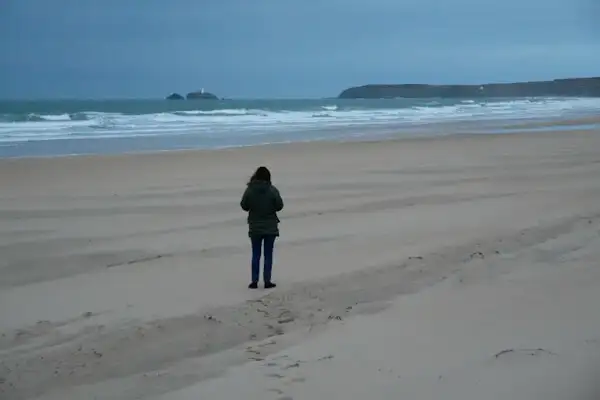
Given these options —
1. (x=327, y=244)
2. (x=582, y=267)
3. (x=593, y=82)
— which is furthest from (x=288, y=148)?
(x=593, y=82)

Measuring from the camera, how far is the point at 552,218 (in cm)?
1137

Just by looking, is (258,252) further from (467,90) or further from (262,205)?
(467,90)

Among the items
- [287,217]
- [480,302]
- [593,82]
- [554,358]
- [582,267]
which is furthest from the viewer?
[593,82]

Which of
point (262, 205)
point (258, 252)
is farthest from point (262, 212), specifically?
point (258, 252)

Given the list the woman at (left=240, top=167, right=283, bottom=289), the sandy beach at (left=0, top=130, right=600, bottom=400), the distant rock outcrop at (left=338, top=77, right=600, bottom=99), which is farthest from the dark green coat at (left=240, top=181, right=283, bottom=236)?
the distant rock outcrop at (left=338, top=77, right=600, bottom=99)

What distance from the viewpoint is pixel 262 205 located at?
7645 millimetres

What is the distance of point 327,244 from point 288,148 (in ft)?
54.7

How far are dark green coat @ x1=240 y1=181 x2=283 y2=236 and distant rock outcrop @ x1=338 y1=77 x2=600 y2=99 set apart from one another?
13975 centimetres

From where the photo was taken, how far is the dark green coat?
24.9ft

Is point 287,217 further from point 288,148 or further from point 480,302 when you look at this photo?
point 288,148

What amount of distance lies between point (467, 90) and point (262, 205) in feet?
563

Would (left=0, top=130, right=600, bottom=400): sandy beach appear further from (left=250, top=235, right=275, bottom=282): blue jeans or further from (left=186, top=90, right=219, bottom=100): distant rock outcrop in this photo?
(left=186, top=90, right=219, bottom=100): distant rock outcrop

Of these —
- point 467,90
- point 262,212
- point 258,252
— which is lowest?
point 258,252

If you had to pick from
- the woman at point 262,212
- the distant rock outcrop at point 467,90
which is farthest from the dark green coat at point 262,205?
the distant rock outcrop at point 467,90
